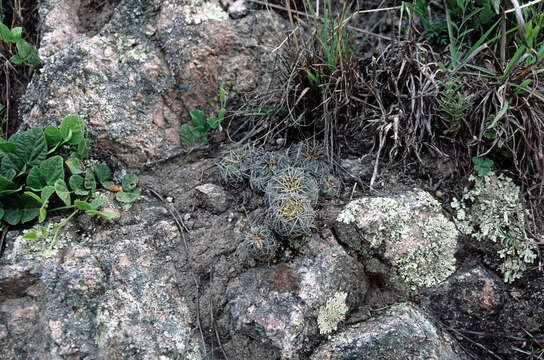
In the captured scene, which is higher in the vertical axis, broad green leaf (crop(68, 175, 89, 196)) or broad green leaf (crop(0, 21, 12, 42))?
broad green leaf (crop(0, 21, 12, 42))

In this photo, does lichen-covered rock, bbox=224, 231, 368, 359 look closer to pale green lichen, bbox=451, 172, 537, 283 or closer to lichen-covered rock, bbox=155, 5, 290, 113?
pale green lichen, bbox=451, 172, 537, 283

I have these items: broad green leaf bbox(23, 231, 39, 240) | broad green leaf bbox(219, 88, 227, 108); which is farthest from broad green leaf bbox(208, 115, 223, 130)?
broad green leaf bbox(23, 231, 39, 240)

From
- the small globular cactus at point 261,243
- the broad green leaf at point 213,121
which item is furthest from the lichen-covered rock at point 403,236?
the broad green leaf at point 213,121

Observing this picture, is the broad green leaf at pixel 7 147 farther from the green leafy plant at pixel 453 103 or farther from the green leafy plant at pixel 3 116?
the green leafy plant at pixel 453 103

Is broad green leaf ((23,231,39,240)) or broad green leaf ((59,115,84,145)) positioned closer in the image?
broad green leaf ((23,231,39,240))

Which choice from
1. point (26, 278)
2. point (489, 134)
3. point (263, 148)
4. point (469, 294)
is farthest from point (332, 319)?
point (26, 278)

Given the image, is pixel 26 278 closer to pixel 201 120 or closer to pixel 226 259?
pixel 226 259
